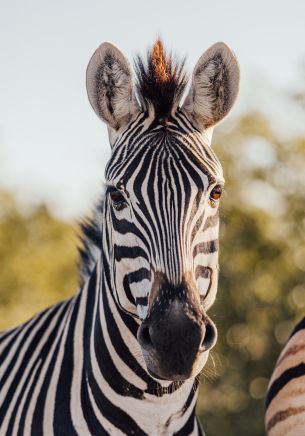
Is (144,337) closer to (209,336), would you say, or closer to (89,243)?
(209,336)

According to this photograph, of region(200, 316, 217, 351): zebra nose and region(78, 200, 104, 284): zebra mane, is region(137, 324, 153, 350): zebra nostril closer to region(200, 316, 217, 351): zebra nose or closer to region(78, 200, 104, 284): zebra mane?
region(200, 316, 217, 351): zebra nose

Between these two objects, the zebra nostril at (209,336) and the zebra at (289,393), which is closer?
the zebra nostril at (209,336)

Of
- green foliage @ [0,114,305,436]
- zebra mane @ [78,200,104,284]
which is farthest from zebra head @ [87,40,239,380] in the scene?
green foliage @ [0,114,305,436]

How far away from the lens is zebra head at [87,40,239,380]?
4844 millimetres

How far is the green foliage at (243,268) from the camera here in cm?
2891

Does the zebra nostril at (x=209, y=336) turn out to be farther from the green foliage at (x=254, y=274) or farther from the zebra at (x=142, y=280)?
the green foliage at (x=254, y=274)

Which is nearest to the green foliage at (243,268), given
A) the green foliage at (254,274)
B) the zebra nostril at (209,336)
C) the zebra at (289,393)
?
the green foliage at (254,274)

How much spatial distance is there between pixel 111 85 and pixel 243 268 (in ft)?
97.0

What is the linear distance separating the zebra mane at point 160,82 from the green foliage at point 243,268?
20.3 m

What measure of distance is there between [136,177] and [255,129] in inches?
1374

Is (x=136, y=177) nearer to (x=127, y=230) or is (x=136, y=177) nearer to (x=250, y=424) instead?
(x=127, y=230)

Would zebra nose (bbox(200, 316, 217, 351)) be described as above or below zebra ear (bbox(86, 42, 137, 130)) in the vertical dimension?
below

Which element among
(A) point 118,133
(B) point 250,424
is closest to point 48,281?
(B) point 250,424

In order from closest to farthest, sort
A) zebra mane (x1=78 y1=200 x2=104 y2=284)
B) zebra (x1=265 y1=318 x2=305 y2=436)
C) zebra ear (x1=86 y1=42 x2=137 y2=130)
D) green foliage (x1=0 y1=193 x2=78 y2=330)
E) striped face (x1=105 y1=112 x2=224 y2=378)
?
striped face (x1=105 y1=112 x2=224 y2=378) < zebra ear (x1=86 y1=42 x2=137 y2=130) < zebra (x1=265 y1=318 x2=305 y2=436) < zebra mane (x1=78 y1=200 x2=104 y2=284) < green foliage (x1=0 y1=193 x2=78 y2=330)
